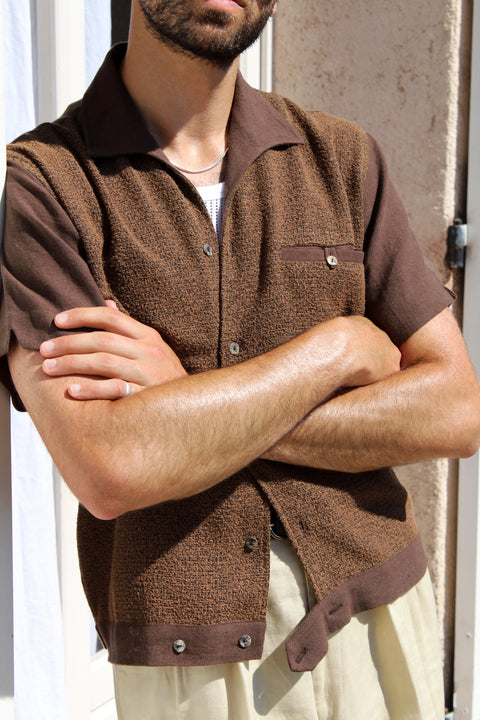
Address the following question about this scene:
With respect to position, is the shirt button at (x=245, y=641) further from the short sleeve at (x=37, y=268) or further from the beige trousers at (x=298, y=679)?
the short sleeve at (x=37, y=268)

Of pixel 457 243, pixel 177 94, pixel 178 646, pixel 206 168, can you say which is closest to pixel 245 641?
pixel 178 646

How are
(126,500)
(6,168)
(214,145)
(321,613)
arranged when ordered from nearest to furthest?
(126,500)
(6,168)
(321,613)
(214,145)

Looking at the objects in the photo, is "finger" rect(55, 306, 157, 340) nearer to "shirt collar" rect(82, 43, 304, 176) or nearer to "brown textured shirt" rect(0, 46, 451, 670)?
"brown textured shirt" rect(0, 46, 451, 670)

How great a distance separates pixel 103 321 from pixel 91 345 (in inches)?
1.9

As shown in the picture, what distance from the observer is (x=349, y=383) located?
1.39 m

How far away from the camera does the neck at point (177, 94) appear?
4.63ft

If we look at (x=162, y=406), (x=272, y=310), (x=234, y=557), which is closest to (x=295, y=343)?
(x=272, y=310)

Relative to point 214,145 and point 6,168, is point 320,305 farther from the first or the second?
point 6,168

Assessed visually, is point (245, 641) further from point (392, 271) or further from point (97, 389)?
point (392, 271)

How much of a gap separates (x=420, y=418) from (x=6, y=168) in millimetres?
885

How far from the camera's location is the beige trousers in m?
1.34

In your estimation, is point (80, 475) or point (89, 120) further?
point (89, 120)

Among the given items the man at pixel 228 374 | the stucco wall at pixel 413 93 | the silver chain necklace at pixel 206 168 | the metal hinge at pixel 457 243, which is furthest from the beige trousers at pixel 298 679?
the metal hinge at pixel 457 243

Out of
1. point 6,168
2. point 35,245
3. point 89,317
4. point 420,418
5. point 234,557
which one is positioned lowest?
point 234,557
